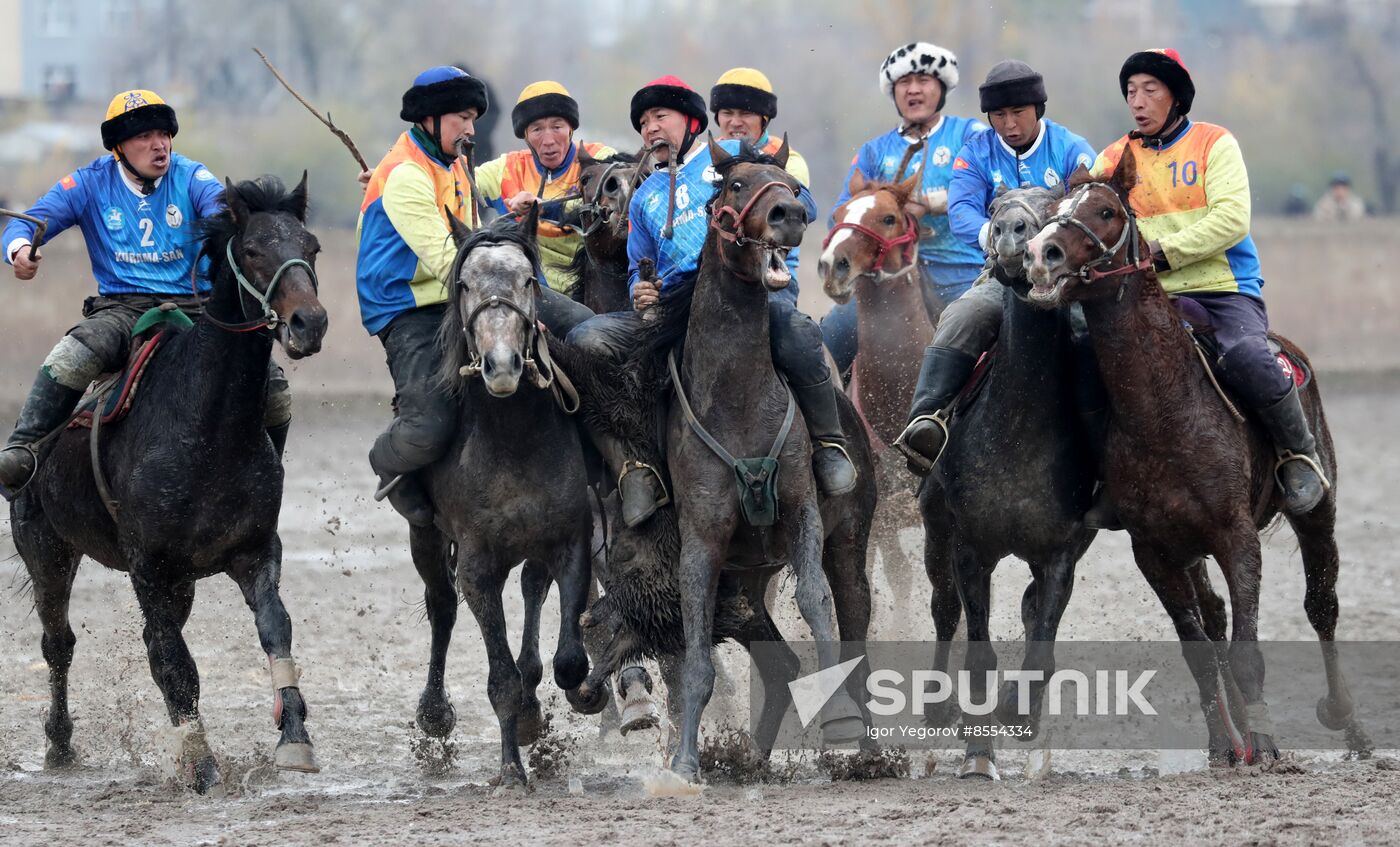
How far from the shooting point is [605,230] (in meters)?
8.25

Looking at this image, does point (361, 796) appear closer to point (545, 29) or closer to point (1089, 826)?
point (1089, 826)

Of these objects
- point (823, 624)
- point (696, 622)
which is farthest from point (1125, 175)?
point (696, 622)

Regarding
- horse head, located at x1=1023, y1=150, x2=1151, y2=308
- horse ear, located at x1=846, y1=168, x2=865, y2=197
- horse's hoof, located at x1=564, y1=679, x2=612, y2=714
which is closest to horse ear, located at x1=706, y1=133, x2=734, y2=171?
horse head, located at x1=1023, y1=150, x2=1151, y2=308

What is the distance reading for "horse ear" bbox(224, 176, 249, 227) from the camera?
7043 mm

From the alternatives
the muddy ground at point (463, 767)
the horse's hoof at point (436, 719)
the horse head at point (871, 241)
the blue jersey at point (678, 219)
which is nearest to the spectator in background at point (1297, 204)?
the muddy ground at point (463, 767)

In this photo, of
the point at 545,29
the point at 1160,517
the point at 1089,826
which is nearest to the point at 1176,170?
the point at 1160,517

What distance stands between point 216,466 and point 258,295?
2.51 feet

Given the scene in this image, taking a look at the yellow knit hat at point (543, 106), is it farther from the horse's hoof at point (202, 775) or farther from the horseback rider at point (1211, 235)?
the horse's hoof at point (202, 775)

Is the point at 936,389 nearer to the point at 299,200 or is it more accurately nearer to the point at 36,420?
the point at 299,200

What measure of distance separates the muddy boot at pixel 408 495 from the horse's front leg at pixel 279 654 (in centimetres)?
50

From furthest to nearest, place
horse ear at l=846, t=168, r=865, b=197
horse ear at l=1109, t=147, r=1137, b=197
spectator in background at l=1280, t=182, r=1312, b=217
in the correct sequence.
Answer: spectator in background at l=1280, t=182, r=1312, b=217, horse ear at l=846, t=168, r=865, b=197, horse ear at l=1109, t=147, r=1137, b=197

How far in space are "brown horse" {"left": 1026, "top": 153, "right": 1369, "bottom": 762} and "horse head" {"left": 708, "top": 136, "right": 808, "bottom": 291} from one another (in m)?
0.89

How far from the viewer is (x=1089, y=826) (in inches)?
234

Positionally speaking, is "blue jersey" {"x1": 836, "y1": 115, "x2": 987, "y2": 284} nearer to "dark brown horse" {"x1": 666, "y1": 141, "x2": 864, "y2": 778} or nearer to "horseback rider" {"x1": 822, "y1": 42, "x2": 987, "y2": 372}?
"horseback rider" {"x1": 822, "y1": 42, "x2": 987, "y2": 372}
